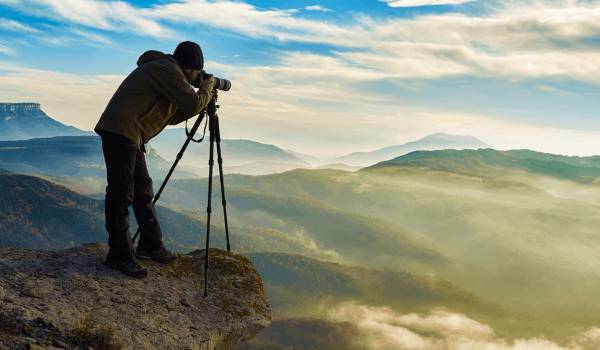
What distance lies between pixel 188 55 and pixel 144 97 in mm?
1003

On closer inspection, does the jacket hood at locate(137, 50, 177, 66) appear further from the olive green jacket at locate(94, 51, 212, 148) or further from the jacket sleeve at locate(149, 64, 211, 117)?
the jacket sleeve at locate(149, 64, 211, 117)

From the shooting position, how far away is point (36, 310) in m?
5.70

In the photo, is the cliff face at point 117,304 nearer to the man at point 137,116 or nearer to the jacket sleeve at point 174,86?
the man at point 137,116

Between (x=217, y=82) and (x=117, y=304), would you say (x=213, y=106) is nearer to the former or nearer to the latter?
(x=217, y=82)

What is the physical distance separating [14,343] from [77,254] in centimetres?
299

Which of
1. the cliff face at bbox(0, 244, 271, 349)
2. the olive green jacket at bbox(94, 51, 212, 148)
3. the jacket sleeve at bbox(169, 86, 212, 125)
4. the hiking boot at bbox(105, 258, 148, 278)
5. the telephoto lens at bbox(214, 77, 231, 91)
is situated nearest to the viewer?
the cliff face at bbox(0, 244, 271, 349)

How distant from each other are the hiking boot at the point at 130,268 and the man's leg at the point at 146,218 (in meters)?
0.78

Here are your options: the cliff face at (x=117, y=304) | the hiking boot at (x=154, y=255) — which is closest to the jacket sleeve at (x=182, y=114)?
the hiking boot at (x=154, y=255)

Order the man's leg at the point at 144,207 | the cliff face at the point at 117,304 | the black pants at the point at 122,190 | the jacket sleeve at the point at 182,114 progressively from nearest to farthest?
the cliff face at the point at 117,304
the black pants at the point at 122,190
the jacket sleeve at the point at 182,114
the man's leg at the point at 144,207

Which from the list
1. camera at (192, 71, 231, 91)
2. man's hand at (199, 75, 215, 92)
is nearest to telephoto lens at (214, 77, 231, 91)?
camera at (192, 71, 231, 91)

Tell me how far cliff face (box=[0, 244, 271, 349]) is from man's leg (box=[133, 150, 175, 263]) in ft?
0.81

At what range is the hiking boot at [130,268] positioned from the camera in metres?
7.41

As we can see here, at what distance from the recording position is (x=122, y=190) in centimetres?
716

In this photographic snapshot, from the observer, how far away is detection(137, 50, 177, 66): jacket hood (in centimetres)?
732
